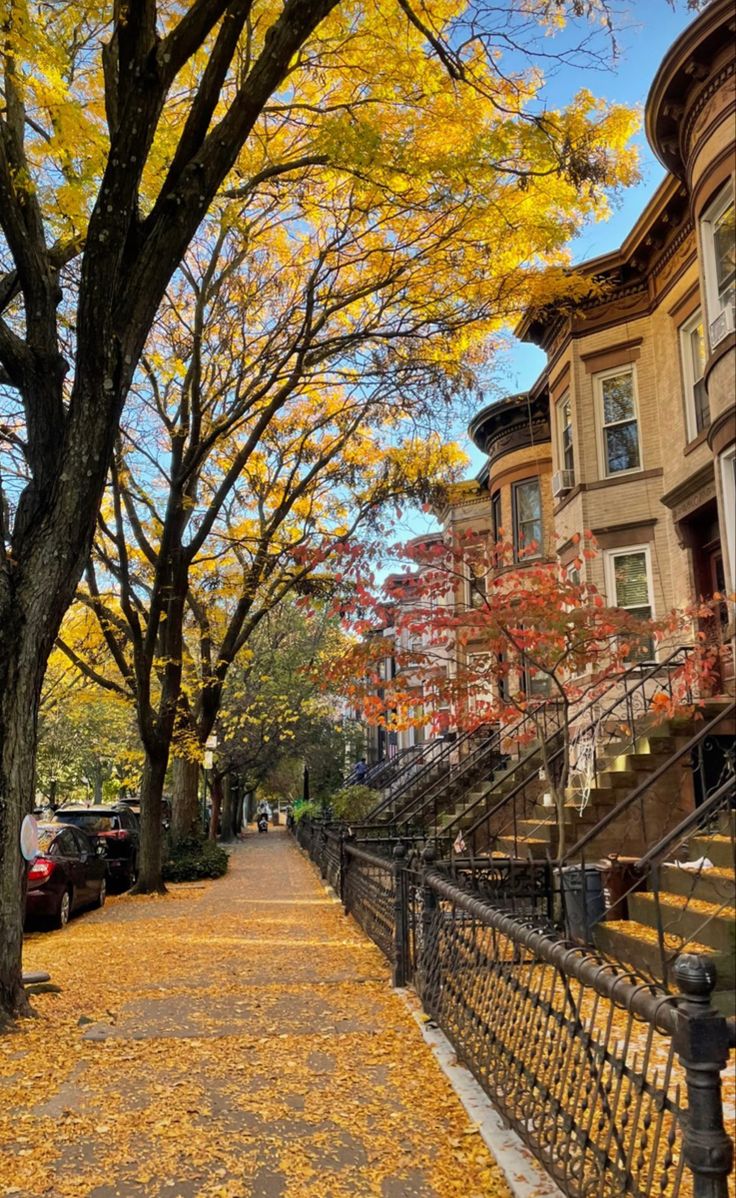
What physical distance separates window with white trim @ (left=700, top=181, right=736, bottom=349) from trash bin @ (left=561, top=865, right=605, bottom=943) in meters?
6.71

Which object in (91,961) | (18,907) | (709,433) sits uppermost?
(709,433)

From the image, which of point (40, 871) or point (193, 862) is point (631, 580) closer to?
point (40, 871)

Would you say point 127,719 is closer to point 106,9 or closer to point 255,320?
point 255,320

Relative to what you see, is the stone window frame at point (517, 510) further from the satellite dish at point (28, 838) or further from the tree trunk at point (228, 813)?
the tree trunk at point (228, 813)

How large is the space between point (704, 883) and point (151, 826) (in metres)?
11.9

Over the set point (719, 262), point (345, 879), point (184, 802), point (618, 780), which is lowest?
point (345, 879)

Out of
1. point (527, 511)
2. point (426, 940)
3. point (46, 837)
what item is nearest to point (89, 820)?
point (46, 837)

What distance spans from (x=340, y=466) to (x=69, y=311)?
7.04 meters

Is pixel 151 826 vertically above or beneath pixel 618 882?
above

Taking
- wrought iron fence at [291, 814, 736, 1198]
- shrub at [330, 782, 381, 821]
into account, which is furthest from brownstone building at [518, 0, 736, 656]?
shrub at [330, 782, 381, 821]

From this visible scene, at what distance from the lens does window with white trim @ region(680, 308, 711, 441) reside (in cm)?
1391

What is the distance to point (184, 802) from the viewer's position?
71.6ft

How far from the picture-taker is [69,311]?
42.5 feet

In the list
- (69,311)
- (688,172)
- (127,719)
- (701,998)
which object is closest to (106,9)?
(69,311)
